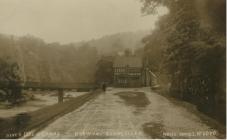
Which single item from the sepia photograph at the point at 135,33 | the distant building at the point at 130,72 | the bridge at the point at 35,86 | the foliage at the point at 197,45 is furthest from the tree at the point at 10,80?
the foliage at the point at 197,45

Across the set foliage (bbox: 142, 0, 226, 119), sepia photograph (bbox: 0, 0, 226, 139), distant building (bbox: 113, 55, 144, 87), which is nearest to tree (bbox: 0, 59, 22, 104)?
distant building (bbox: 113, 55, 144, 87)

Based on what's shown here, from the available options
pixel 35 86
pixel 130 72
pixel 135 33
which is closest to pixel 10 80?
pixel 35 86

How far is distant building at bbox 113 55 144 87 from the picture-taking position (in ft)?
152

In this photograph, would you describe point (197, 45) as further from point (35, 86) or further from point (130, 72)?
point (130, 72)

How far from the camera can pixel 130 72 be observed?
161 feet

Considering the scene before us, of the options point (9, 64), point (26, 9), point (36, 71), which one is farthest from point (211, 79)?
point (36, 71)

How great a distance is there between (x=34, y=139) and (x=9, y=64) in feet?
83.0

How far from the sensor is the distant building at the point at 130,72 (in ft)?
152

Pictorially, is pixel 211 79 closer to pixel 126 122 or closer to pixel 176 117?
pixel 176 117

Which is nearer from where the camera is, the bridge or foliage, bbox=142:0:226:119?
foliage, bbox=142:0:226:119

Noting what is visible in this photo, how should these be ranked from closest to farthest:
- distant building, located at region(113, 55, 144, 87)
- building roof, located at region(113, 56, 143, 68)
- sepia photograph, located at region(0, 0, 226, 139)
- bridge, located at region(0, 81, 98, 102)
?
sepia photograph, located at region(0, 0, 226, 139), bridge, located at region(0, 81, 98, 102), distant building, located at region(113, 55, 144, 87), building roof, located at region(113, 56, 143, 68)

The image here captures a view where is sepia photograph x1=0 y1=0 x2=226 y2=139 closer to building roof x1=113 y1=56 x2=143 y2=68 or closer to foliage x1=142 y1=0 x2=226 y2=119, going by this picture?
foliage x1=142 y1=0 x2=226 y2=119

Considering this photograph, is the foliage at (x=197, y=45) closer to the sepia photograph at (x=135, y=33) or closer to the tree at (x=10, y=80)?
the sepia photograph at (x=135, y=33)

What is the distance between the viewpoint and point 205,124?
36.6 feet
